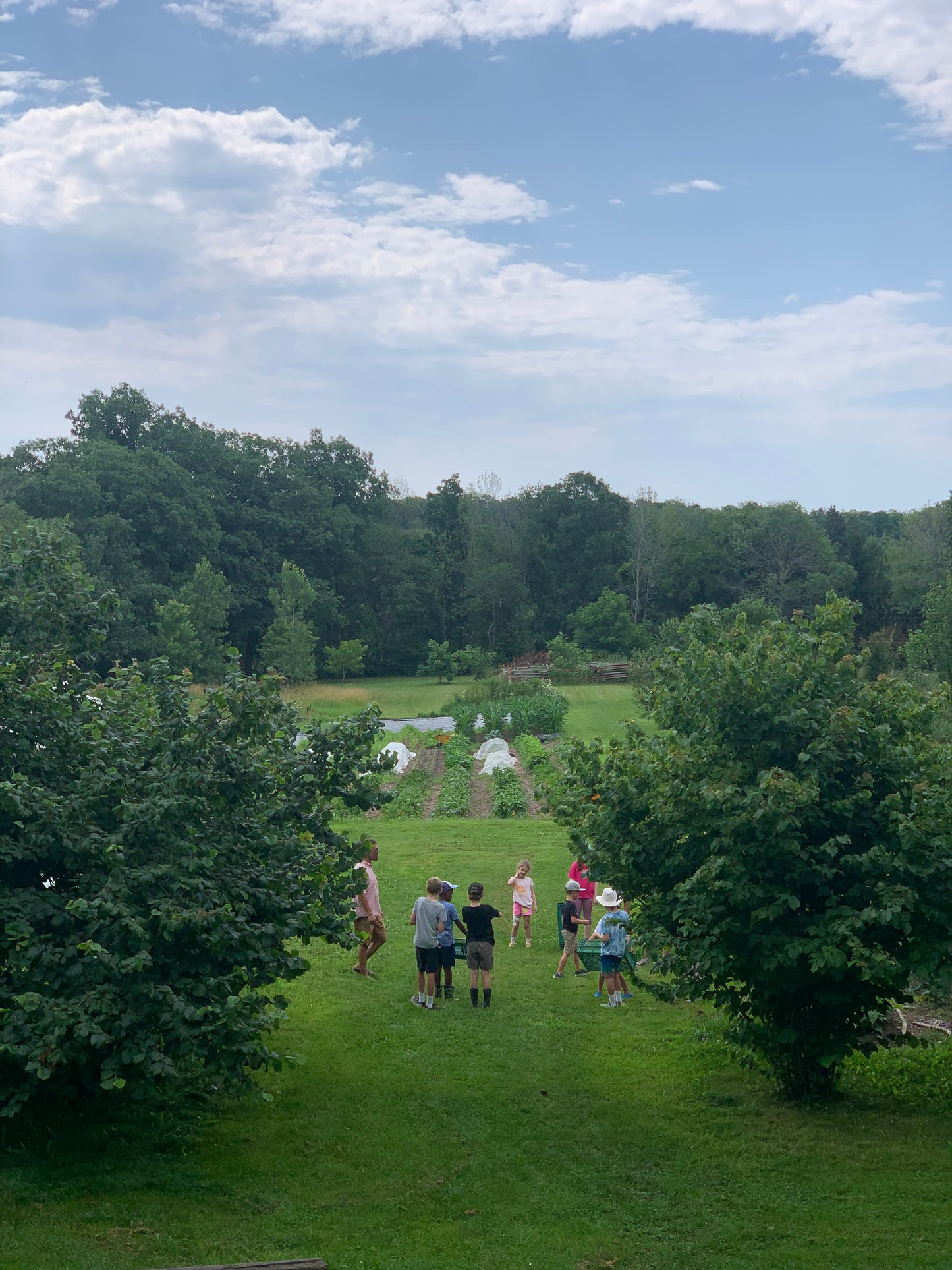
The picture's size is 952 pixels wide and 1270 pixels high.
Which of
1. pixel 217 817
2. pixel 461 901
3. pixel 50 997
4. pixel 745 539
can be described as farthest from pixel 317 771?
pixel 745 539

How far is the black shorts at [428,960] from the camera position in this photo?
12094mm

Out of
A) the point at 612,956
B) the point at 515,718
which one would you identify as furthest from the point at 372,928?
the point at 515,718

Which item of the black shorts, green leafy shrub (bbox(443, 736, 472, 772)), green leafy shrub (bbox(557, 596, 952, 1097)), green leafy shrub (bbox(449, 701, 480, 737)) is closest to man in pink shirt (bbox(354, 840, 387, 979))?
the black shorts

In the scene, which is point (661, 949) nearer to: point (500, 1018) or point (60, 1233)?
point (500, 1018)

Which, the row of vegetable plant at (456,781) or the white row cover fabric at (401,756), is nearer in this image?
the row of vegetable plant at (456,781)

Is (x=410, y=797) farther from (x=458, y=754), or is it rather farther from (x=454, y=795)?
(x=458, y=754)

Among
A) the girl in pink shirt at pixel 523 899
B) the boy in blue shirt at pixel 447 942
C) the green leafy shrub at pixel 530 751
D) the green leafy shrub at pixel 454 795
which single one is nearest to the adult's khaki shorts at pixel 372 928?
the boy in blue shirt at pixel 447 942

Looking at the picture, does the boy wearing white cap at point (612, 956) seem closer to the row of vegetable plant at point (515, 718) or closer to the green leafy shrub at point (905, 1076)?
the green leafy shrub at point (905, 1076)

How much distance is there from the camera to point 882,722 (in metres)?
9.11

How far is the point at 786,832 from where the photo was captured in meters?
8.39

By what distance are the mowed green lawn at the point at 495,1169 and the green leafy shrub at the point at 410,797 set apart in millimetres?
13401

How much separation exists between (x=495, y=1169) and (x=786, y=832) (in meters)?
3.35

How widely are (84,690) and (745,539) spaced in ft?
215

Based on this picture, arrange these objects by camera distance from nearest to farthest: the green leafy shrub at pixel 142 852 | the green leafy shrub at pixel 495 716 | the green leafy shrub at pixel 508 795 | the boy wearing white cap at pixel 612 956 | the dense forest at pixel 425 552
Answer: the green leafy shrub at pixel 142 852 < the boy wearing white cap at pixel 612 956 < the green leafy shrub at pixel 508 795 < the green leafy shrub at pixel 495 716 < the dense forest at pixel 425 552
